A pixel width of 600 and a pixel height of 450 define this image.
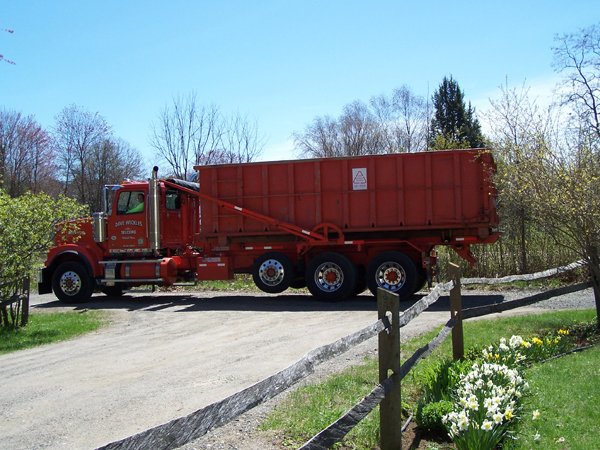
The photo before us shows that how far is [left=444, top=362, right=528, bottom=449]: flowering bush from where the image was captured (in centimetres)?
439

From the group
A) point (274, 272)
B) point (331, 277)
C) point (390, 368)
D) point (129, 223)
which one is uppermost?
point (129, 223)

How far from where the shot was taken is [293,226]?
15516mm

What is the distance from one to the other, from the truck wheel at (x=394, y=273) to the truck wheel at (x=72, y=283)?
7602 mm

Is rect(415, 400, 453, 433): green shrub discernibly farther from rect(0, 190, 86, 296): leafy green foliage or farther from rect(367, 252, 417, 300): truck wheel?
rect(367, 252, 417, 300): truck wheel

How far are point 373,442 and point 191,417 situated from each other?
2.69 metres

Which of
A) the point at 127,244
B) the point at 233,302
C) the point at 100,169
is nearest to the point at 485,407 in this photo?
the point at 233,302

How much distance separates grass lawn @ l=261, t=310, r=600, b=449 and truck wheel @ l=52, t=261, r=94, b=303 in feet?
36.0

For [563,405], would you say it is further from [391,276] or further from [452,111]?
[452,111]

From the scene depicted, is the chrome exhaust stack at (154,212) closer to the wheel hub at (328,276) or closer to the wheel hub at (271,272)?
the wheel hub at (271,272)

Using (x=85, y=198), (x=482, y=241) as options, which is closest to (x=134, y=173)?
(x=85, y=198)

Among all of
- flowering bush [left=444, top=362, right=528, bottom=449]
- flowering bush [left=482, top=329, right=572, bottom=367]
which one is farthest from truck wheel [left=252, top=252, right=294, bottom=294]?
flowering bush [left=444, top=362, right=528, bottom=449]

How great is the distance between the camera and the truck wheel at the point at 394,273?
48.5 feet

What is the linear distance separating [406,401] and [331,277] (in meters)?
9.46

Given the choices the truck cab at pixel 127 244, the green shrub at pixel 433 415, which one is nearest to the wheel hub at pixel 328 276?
the truck cab at pixel 127 244
